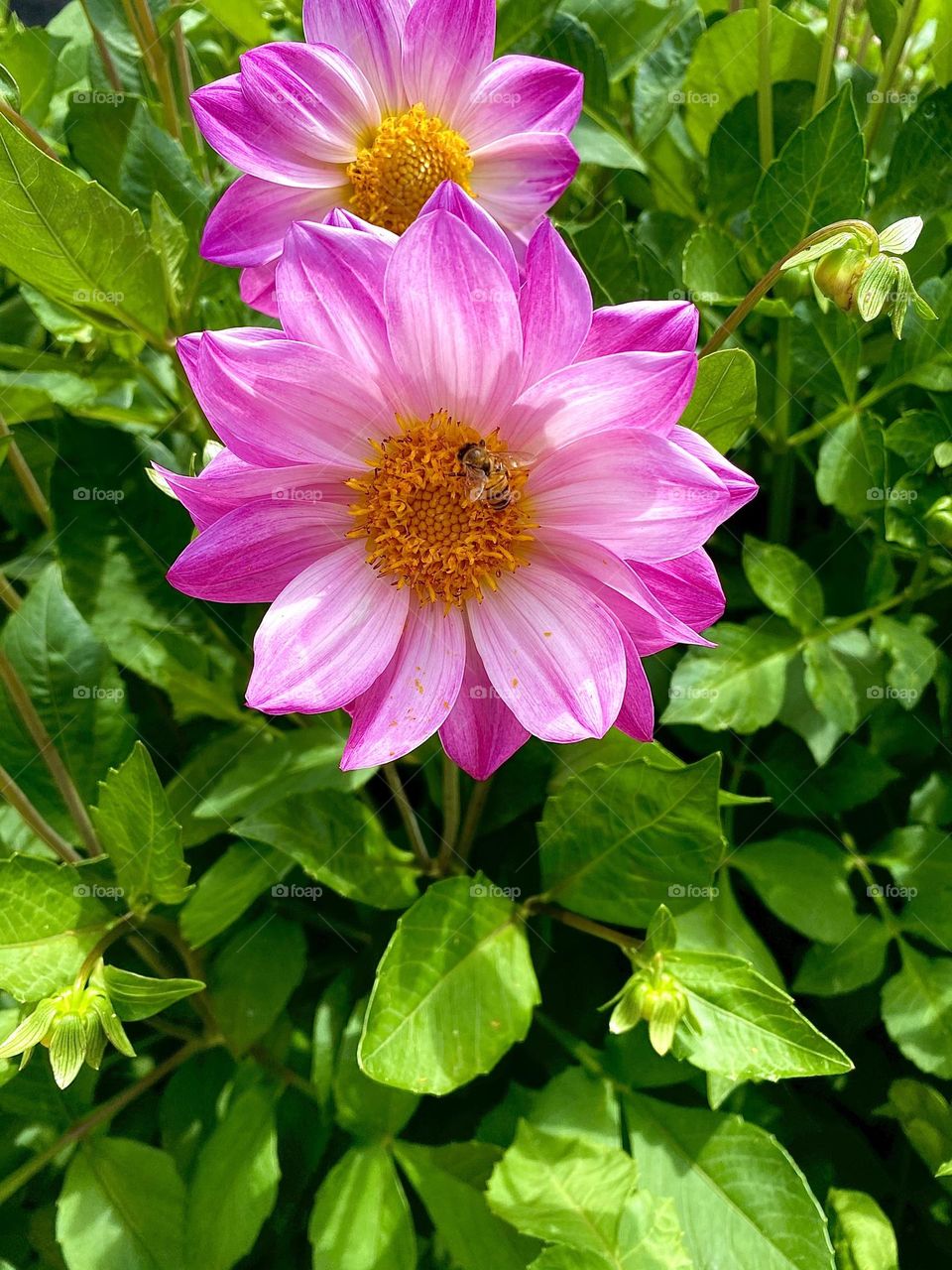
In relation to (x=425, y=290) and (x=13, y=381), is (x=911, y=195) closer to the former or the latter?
(x=425, y=290)

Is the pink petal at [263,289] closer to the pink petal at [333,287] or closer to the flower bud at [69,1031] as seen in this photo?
the pink petal at [333,287]

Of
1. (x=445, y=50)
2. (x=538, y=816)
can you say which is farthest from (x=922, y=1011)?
(x=445, y=50)

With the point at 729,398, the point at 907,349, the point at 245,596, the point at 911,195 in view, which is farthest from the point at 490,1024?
the point at 911,195

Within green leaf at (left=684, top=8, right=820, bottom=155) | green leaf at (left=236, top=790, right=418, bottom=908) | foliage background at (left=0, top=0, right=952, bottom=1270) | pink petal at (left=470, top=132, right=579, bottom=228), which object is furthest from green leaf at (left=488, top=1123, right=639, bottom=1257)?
green leaf at (left=684, top=8, right=820, bottom=155)

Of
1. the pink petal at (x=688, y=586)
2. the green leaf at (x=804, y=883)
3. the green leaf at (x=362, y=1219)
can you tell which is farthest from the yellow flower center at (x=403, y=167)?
the green leaf at (x=362, y=1219)

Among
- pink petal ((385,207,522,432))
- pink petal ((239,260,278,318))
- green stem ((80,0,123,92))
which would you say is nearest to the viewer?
pink petal ((385,207,522,432))

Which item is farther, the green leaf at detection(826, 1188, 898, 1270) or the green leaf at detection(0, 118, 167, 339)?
the green leaf at detection(826, 1188, 898, 1270)

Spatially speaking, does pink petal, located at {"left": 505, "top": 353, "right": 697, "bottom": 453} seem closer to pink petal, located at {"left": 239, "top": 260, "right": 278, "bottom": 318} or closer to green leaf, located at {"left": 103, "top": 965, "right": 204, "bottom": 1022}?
pink petal, located at {"left": 239, "top": 260, "right": 278, "bottom": 318}
